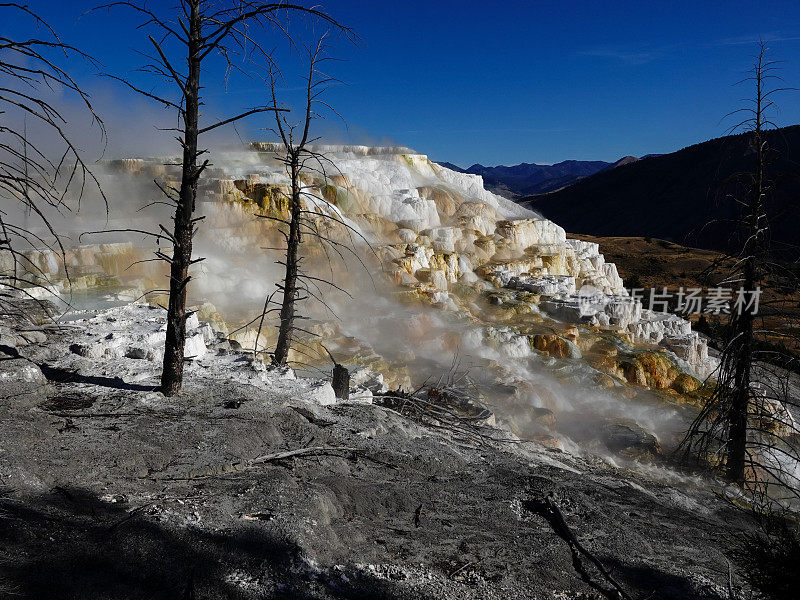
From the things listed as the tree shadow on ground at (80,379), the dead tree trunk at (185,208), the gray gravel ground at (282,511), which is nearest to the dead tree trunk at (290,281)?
the gray gravel ground at (282,511)

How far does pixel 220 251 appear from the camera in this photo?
47.9 ft

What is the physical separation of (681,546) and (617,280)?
21994 mm

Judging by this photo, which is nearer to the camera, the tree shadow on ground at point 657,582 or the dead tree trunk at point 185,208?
the tree shadow on ground at point 657,582

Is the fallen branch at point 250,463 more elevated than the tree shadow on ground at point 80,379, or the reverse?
the tree shadow on ground at point 80,379

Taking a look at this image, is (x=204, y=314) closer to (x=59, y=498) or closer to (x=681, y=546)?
(x=59, y=498)

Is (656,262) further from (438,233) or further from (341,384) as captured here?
(341,384)

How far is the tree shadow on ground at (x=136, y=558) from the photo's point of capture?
2160 millimetres

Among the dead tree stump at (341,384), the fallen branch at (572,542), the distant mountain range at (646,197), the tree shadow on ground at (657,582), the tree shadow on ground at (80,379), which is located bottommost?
the tree shadow on ground at (657,582)

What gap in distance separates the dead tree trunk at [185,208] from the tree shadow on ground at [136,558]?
5.92ft

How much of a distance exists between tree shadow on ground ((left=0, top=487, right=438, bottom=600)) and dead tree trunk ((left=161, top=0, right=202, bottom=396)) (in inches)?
71.0

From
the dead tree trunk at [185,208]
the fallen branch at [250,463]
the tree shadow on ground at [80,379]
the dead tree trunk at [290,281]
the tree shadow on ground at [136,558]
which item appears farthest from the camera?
the dead tree trunk at [290,281]

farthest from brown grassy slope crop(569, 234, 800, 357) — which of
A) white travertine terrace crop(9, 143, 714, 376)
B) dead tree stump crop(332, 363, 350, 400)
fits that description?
dead tree stump crop(332, 363, 350, 400)

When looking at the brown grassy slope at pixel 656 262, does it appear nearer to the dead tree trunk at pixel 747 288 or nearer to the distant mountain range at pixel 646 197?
the dead tree trunk at pixel 747 288

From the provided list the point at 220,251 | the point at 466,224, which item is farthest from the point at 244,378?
the point at 466,224
